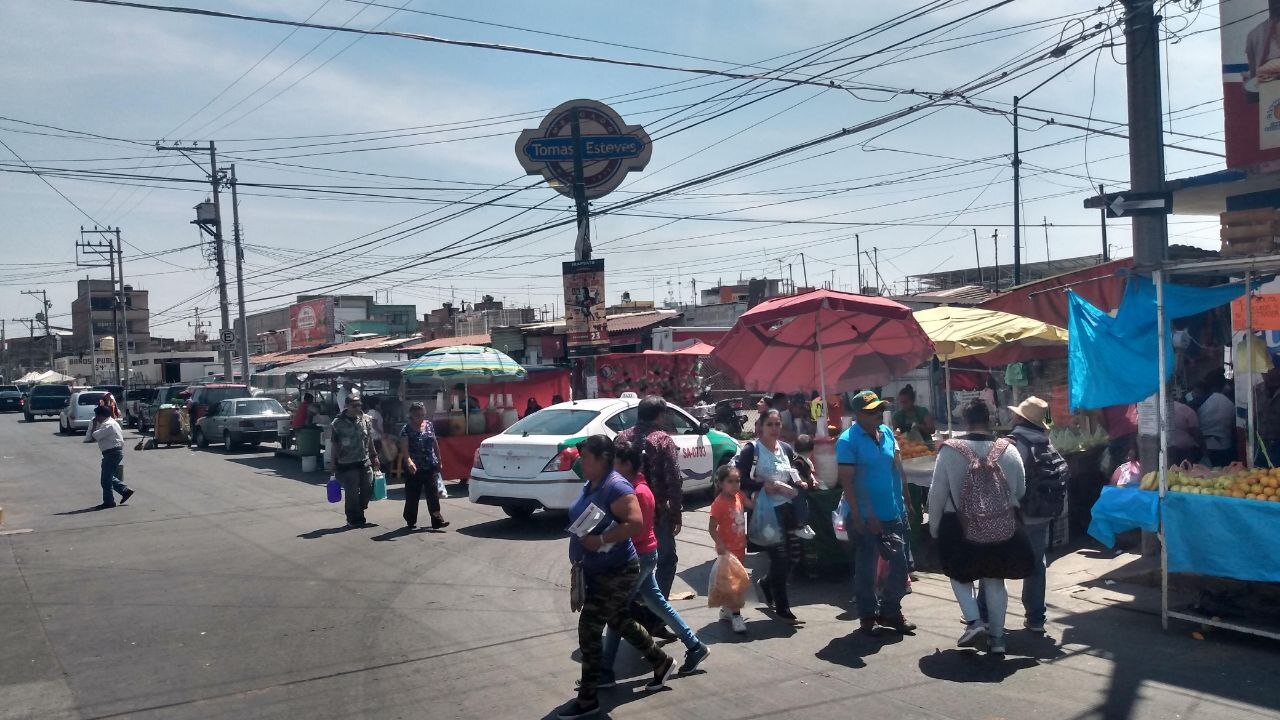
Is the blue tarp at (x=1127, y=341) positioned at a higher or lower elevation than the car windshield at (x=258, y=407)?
higher

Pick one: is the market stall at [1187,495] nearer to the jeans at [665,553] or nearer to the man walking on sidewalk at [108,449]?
the jeans at [665,553]

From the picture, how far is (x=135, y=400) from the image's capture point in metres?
39.4

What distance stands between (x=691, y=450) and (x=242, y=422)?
18295mm

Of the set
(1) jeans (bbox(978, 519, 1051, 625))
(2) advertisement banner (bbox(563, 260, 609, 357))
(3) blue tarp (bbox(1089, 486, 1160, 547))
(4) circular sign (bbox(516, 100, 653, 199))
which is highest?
(4) circular sign (bbox(516, 100, 653, 199))

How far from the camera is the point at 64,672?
6.72m

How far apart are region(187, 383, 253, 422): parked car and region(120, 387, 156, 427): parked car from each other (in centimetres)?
730

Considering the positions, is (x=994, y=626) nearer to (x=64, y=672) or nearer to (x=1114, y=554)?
(x=1114, y=554)

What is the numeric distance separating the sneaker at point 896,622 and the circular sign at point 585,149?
14.1 metres

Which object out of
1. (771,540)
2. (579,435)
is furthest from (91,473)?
(771,540)

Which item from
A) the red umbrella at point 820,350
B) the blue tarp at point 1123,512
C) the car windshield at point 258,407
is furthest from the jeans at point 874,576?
the car windshield at point 258,407

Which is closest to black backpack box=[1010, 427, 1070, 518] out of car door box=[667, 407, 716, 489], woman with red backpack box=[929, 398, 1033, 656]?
woman with red backpack box=[929, 398, 1033, 656]

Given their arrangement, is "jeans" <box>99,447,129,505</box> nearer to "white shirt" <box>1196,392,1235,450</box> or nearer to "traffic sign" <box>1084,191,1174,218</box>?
"traffic sign" <box>1084,191,1174,218</box>

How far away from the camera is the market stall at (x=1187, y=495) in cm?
646

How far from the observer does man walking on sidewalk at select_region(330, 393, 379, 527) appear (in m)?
12.8
